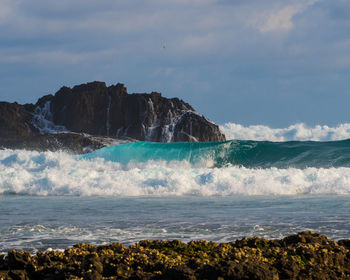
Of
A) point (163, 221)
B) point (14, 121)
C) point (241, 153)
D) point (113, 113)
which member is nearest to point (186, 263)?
point (163, 221)

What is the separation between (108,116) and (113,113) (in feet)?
3.41

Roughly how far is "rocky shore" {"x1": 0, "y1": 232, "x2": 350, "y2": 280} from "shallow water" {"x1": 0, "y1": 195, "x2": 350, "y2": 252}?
2.24m

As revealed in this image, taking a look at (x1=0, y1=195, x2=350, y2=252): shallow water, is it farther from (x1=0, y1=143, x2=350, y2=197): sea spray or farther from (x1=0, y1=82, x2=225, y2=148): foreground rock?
(x1=0, y1=82, x2=225, y2=148): foreground rock

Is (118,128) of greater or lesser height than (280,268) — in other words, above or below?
above

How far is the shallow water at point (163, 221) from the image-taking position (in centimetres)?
848

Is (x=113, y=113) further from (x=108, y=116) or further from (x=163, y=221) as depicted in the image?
(x=163, y=221)

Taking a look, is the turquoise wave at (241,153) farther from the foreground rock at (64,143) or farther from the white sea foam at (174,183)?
the foreground rock at (64,143)

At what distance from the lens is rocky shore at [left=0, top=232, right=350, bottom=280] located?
4441mm

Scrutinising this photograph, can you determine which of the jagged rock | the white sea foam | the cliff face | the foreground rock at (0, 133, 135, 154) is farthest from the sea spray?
the jagged rock

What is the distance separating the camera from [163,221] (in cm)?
1043

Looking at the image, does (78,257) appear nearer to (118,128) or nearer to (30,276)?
(30,276)

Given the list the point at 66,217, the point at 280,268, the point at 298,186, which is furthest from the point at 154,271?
the point at 298,186

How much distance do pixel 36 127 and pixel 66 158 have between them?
54433 mm

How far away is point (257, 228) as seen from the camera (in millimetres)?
9180
